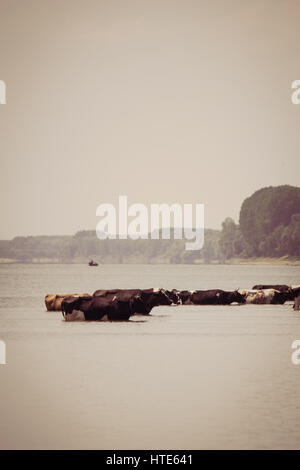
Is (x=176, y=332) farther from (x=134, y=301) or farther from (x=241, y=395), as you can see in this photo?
(x=241, y=395)

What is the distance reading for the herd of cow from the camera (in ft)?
113

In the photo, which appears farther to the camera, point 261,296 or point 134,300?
point 261,296

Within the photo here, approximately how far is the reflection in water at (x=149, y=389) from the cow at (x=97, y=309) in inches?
146

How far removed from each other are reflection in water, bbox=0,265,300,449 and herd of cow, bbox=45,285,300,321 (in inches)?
150

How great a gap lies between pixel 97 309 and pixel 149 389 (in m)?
17.4

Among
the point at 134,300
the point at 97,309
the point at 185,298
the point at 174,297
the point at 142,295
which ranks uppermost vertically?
the point at 142,295

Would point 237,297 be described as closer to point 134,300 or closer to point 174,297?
point 174,297

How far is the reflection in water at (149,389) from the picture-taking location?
13.3m

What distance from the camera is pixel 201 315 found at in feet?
132

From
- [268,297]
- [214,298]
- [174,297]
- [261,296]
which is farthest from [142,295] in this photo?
[268,297]

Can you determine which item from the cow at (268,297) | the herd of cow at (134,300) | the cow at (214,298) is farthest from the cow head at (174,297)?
the cow at (268,297)

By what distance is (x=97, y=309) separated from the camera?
3428 cm

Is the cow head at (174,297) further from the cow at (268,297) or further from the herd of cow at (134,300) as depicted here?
the cow at (268,297)
